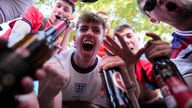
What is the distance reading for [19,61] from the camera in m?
0.63

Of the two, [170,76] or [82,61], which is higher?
[82,61]

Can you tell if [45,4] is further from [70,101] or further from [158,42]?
[158,42]

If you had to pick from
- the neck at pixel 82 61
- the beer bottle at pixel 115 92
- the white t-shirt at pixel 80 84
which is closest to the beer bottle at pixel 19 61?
the beer bottle at pixel 115 92

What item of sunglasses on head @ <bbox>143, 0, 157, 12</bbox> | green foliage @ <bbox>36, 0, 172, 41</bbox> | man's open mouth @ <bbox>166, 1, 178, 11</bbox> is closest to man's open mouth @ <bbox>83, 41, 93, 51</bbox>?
sunglasses on head @ <bbox>143, 0, 157, 12</bbox>

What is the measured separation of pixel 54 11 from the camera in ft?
8.85

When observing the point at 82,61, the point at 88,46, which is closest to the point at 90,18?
the point at 88,46

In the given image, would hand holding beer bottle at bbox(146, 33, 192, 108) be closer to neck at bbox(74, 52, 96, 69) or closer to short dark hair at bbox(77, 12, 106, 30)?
neck at bbox(74, 52, 96, 69)

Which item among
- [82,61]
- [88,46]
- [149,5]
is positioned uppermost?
[149,5]

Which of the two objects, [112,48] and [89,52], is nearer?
[112,48]

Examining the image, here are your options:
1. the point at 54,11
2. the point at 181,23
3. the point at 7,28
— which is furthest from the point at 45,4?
the point at 181,23

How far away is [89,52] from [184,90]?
1401 mm

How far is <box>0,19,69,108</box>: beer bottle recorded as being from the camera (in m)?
0.61

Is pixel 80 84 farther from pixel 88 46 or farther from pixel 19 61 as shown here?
pixel 19 61

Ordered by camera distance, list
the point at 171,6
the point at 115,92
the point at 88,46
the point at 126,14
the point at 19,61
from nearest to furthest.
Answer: the point at 19,61 < the point at 115,92 < the point at 171,6 < the point at 88,46 < the point at 126,14
